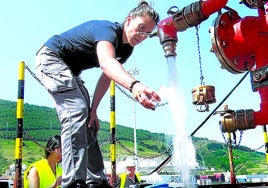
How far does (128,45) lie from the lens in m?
2.54

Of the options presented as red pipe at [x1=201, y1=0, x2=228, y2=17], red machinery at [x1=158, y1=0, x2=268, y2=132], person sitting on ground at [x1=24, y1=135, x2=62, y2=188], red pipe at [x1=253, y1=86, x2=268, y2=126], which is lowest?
person sitting on ground at [x1=24, y1=135, x2=62, y2=188]

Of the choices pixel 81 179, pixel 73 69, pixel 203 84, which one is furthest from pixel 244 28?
pixel 81 179

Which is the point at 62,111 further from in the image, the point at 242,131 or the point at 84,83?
the point at 242,131

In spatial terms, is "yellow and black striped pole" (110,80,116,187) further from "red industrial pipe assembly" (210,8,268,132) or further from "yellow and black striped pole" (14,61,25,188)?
"red industrial pipe assembly" (210,8,268,132)

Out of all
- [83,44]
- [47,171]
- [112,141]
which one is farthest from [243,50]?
[112,141]

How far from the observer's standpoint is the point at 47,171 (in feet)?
→ 12.4

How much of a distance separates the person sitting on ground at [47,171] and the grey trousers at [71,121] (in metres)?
1.30

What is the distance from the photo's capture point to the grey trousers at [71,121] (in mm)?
2086

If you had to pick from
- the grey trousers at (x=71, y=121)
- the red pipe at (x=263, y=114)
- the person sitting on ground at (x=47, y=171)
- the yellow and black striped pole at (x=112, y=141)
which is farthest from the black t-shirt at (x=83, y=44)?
the yellow and black striped pole at (x=112, y=141)

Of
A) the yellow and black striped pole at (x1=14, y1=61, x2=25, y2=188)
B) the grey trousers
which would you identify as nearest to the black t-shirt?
the grey trousers

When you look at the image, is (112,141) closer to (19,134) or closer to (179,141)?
(19,134)

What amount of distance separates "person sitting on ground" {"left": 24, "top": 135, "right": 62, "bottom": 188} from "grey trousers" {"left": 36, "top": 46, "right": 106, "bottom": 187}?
1.30m

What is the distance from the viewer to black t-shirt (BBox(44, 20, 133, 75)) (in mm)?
2307

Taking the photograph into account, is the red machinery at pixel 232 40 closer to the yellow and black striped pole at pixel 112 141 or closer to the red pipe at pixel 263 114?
the red pipe at pixel 263 114
